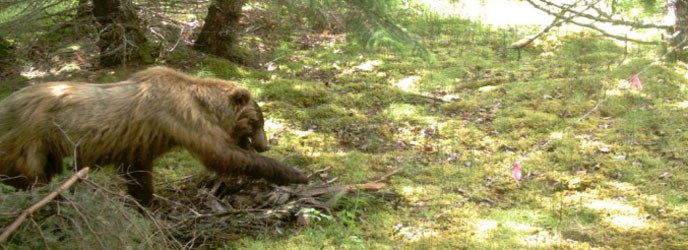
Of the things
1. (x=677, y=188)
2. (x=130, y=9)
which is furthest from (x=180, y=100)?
(x=677, y=188)

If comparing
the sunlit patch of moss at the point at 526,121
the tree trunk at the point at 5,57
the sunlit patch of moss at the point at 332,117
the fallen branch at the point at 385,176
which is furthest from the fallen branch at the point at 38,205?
the tree trunk at the point at 5,57

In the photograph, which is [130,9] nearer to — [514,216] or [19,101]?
[19,101]

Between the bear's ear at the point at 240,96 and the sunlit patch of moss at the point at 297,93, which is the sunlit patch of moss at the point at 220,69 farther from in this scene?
the bear's ear at the point at 240,96

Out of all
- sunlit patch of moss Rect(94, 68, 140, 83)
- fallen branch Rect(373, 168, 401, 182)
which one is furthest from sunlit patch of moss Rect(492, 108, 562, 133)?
sunlit patch of moss Rect(94, 68, 140, 83)

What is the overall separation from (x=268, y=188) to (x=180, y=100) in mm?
1191

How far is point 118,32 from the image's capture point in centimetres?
846

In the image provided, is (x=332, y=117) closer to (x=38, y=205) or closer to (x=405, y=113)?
(x=405, y=113)

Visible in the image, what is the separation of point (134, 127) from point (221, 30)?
476cm

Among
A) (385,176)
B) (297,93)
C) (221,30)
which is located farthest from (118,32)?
(385,176)

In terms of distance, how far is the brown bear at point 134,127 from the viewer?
15.6 ft

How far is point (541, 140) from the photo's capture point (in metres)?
7.15

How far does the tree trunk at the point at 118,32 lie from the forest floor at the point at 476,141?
0.39 m

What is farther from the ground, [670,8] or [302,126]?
[670,8]

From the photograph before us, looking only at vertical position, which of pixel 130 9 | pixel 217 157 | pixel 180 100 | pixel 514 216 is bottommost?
pixel 514 216
